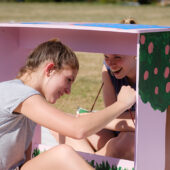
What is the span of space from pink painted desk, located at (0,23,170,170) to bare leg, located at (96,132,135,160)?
1.30 feet

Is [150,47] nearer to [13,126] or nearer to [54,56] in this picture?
[54,56]

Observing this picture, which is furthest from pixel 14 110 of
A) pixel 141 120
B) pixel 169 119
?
pixel 169 119

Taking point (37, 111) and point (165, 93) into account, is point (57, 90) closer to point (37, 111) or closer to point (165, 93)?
point (37, 111)

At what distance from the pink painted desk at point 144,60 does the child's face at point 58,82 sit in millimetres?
314

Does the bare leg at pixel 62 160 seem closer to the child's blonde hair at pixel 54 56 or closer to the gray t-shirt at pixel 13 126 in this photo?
the gray t-shirt at pixel 13 126

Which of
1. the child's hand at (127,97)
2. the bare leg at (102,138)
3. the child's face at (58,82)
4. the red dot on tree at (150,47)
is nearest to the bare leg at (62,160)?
the child's face at (58,82)

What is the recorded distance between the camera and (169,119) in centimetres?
269

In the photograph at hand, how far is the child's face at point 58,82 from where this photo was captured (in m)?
2.16

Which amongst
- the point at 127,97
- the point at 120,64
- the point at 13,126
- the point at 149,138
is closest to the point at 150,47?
the point at 127,97

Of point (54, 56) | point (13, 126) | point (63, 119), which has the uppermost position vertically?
point (54, 56)

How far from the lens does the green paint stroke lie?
2.25m

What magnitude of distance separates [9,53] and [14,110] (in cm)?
103

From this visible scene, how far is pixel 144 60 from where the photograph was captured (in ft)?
7.38

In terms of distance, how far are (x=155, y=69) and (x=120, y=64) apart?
22.2 inches
